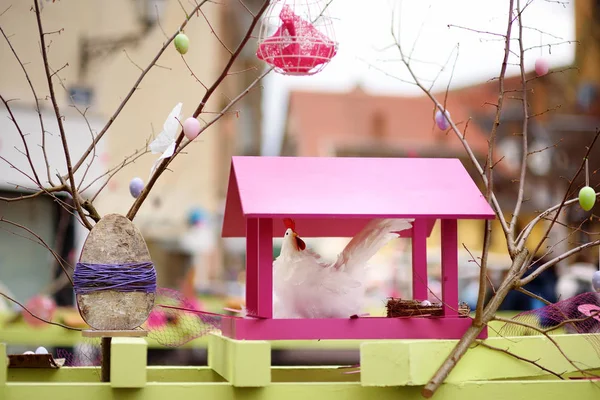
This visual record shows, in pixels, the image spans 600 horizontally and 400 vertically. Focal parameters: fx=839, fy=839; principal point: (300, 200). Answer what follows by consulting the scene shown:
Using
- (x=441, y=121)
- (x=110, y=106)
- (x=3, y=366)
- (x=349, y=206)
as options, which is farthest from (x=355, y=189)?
(x=110, y=106)

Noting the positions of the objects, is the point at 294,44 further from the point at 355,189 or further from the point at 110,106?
the point at 110,106

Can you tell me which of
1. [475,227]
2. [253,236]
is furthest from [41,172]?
[475,227]

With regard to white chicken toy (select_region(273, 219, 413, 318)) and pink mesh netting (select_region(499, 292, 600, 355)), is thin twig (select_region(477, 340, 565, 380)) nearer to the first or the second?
pink mesh netting (select_region(499, 292, 600, 355))

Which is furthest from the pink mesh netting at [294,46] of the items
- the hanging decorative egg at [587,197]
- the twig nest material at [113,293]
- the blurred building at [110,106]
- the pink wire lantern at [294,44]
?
the blurred building at [110,106]

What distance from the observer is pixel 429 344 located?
6.50ft

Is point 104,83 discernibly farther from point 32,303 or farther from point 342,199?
point 342,199

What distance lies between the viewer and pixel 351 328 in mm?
2166

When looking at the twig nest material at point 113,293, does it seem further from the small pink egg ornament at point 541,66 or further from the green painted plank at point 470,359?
the small pink egg ornament at point 541,66

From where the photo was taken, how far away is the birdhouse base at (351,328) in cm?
213

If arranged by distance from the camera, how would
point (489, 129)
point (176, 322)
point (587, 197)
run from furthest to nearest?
point (489, 129) < point (176, 322) < point (587, 197)

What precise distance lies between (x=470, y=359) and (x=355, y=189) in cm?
53

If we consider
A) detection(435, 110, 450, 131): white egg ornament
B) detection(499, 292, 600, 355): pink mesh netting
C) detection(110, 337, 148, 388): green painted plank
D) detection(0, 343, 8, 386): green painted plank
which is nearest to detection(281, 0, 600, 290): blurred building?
detection(499, 292, 600, 355): pink mesh netting

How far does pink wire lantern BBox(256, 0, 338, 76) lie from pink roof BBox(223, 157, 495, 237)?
0.34 meters

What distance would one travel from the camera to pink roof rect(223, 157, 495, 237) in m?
2.11
